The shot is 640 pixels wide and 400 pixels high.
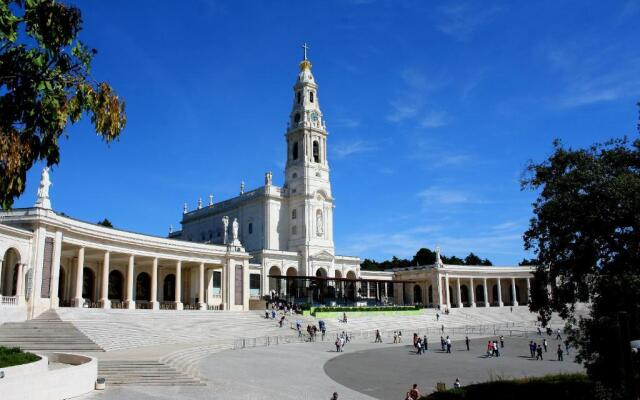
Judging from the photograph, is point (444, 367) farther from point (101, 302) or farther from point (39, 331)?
point (101, 302)

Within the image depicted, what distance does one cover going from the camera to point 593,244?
65.2 feet

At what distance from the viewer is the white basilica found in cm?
4166

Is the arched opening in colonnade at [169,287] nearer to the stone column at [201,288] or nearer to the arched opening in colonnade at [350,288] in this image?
the stone column at [201,288]

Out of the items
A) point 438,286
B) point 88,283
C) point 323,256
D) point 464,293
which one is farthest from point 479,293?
point 88,283

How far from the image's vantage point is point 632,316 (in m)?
19.4

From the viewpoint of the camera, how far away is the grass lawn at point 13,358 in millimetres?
18609

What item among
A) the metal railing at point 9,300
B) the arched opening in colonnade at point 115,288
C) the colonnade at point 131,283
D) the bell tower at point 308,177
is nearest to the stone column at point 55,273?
the metal railing at point 9,300

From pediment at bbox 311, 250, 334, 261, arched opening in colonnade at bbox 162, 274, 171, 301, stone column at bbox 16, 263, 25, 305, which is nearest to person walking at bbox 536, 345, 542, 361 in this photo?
stone column at bbox 16, 263, 25, 305

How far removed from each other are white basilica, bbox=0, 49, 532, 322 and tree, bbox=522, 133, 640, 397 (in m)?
32.9

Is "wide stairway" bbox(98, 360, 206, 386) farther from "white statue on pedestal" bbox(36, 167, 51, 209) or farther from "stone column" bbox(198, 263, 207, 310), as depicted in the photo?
A: "stone column" bbox(198, 263, 207, 310)

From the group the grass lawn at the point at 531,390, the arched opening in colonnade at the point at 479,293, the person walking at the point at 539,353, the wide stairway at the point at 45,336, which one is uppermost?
the arched opening in colonnade at the point at 479,293

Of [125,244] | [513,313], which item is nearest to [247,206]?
[125,244]

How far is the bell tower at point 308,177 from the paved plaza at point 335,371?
120 feet

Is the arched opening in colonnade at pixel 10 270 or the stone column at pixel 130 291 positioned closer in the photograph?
the arched opening in colonnade at pixel 10 270
